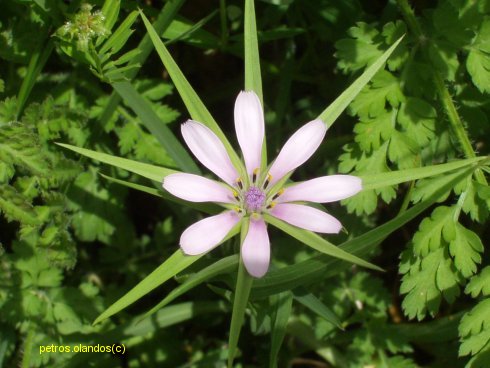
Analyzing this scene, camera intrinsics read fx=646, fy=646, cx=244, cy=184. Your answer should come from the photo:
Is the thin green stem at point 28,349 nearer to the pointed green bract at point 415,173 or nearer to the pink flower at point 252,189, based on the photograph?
the pink flower at point 252,189

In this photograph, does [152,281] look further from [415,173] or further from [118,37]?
[118,37]

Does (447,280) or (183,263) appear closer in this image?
(183,263)

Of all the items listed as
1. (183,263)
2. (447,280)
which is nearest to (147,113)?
(183,263)

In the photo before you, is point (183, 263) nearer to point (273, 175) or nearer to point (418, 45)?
point (273, 175)

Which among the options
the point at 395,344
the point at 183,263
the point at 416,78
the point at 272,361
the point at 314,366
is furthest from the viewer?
the point at 314,366

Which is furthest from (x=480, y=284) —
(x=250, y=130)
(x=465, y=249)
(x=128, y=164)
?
(x=128, y=164)

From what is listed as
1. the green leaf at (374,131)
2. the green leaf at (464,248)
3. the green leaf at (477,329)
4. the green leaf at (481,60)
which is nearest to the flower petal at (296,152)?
the green leaf at (374,131)

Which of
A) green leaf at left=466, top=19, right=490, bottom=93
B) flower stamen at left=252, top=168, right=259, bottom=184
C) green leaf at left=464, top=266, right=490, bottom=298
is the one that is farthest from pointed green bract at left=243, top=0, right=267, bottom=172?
green leaf at left=464, top=266, right=490, bottom=298
